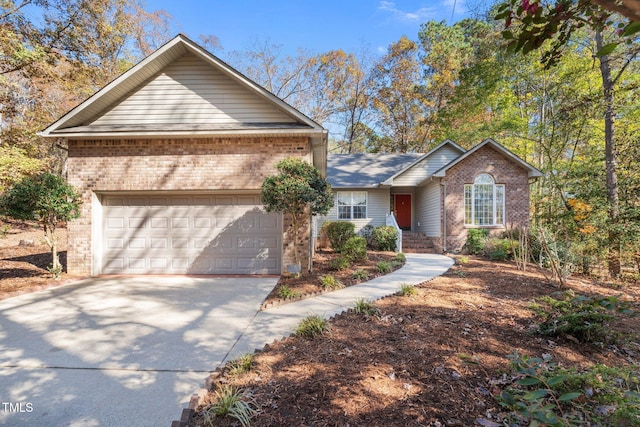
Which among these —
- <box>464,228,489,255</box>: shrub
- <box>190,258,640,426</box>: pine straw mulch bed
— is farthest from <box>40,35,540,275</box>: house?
<box>464,228,489,255</box>: shrub

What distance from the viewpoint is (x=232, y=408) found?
2.40 meters

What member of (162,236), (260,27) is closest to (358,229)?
(162,236)

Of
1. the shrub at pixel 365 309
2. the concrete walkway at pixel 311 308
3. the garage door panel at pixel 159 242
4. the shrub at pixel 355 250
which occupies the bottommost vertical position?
the concrete walkway at pixel 311 308

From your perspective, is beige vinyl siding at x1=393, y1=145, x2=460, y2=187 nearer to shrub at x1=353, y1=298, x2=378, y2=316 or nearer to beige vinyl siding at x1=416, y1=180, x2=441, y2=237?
beige vinyl siding at x1=416, y1=180, x2=441, y2=237

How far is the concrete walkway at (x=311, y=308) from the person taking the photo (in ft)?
12.9

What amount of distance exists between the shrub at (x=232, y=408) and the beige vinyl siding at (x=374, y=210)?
44.5ft

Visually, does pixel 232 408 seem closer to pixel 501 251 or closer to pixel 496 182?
pixel 501 251

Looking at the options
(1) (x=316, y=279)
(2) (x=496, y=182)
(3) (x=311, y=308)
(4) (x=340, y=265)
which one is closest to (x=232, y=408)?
(3) (x=311, y=308)

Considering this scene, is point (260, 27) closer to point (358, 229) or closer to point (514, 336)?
point (358, 229)

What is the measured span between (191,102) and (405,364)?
8.49m

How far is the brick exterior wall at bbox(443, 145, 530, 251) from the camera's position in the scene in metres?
13.3

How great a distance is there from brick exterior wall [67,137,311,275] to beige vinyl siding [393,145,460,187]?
9376 millimetres

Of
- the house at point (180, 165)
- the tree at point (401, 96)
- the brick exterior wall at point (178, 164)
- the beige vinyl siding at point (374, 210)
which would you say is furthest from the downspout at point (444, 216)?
the tree at point (401, 96)

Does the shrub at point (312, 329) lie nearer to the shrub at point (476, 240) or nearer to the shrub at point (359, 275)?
the shrub at point (359, 275)
